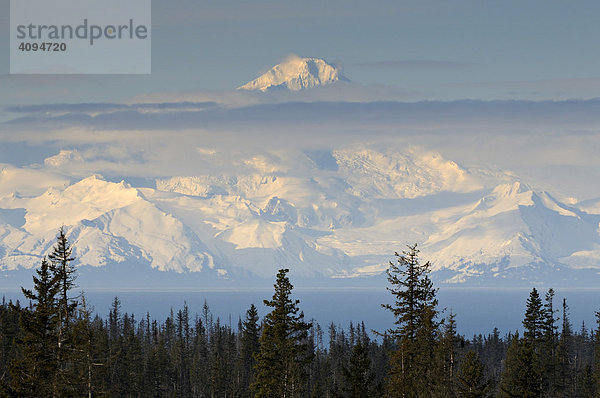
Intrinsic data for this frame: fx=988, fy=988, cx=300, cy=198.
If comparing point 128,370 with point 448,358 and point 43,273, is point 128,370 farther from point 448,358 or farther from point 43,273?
point 43,273

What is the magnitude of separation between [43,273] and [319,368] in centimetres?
9932

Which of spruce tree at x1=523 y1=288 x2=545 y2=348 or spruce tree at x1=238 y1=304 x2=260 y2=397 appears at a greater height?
spruce tree at x1=523 y1=288 x2=545 y2=348

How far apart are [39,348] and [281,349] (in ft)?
55.2

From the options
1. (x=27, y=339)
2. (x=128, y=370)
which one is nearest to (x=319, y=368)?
(x=128, y=370)

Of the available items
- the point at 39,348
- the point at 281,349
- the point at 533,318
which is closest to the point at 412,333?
the point at 281,349

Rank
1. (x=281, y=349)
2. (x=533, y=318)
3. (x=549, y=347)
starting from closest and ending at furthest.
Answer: (x=281, y=349) < (x=533, y=318) < (x=549, y=347)

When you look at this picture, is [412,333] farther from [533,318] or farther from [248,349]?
[248,349]

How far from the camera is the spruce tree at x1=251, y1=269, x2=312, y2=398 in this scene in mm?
58406

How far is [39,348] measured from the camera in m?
46.8

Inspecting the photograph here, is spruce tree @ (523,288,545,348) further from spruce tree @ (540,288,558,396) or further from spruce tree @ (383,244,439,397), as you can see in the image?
spruce tree @ (383,244,439,397)

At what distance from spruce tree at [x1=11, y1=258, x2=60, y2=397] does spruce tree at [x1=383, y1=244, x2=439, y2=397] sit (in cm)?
1925

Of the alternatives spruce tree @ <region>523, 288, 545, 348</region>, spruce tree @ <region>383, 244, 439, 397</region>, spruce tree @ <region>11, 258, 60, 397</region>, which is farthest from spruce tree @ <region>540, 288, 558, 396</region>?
spruce tree @ <region>11, 258, 60, 397</region>

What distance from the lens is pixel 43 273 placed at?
47.1 metres

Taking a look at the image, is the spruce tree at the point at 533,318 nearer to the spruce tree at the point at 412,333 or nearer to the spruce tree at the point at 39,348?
the spruce tree at the point at 412,333
